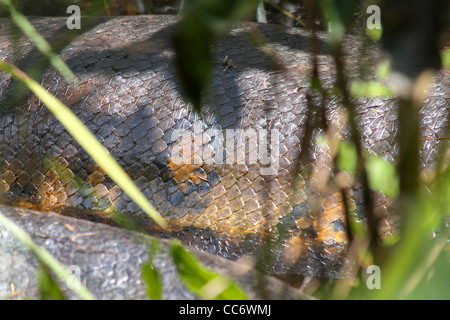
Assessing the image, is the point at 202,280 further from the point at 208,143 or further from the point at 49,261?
the point at 208,143

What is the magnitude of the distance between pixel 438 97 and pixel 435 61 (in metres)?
1.73

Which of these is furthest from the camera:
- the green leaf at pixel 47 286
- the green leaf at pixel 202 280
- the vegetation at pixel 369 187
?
the green leaf at pixel 47 286

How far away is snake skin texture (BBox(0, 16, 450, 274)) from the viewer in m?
2.23

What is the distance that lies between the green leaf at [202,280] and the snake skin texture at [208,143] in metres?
1.21

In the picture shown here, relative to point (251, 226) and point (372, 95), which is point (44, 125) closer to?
point (251, 226)

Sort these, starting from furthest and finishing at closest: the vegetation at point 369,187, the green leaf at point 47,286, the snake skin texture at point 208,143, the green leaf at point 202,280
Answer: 1. the snake skin texture at point 208,143
2. the green leaf at point 47,286
3. the green leaf at point 202,280
4. the vegetation at point 369,187

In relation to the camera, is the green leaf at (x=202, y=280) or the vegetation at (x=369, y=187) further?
the green leaf at (x=202, y=280)

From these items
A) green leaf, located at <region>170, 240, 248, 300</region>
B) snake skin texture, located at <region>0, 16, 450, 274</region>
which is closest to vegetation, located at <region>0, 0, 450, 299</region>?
Result: green leaf, located at <region>170, 240, 248, 300</region>

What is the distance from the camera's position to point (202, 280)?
92 centimetres

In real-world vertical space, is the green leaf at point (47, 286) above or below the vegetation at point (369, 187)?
below

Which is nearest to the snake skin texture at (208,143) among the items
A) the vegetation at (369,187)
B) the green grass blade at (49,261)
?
the green grass blade at (49,261)

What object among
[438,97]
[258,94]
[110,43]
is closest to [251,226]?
[258,94]

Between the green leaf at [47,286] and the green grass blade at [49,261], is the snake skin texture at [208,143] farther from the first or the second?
the green leaf at [47,286]

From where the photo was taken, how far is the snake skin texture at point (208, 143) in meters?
2.23
